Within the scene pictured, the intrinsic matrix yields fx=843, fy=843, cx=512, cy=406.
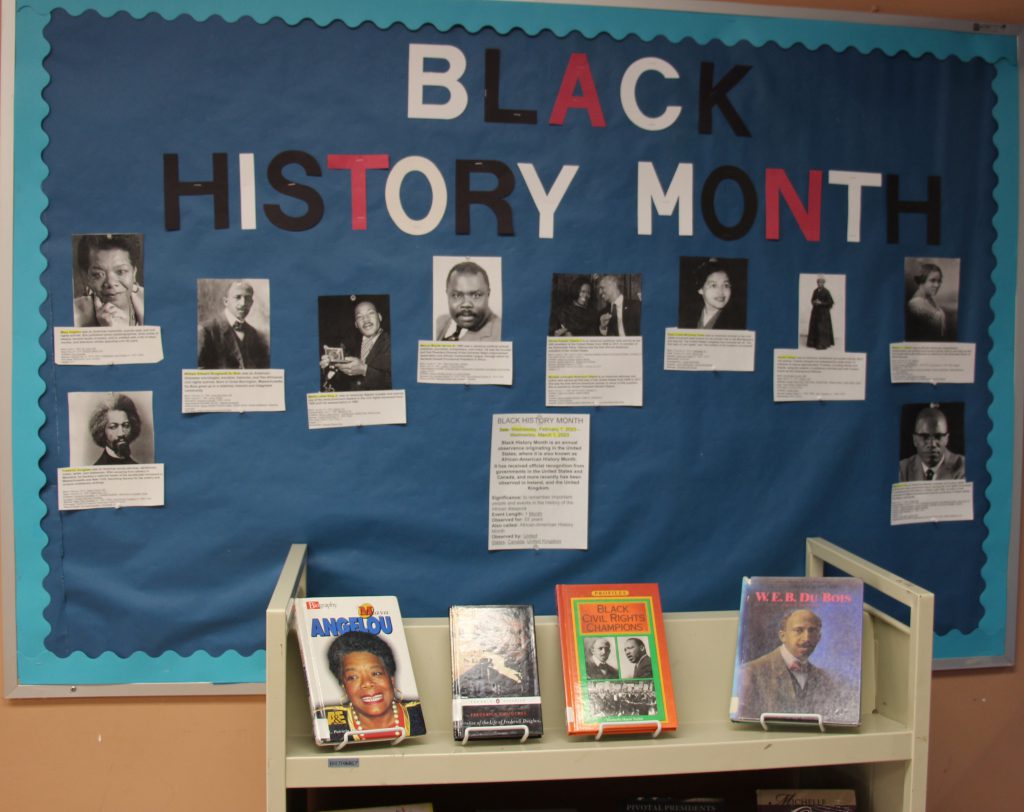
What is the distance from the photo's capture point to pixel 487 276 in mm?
1836

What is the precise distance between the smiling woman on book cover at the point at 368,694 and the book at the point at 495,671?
9 centimetres

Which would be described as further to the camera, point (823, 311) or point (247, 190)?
point (823, 311)

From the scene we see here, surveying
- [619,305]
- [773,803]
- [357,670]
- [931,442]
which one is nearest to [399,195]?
[619,305]

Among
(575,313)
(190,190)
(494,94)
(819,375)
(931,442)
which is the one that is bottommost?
(931,442)

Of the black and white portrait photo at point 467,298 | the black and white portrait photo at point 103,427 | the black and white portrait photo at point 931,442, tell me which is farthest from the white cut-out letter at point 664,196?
the black and white portrait photo at point 103,427

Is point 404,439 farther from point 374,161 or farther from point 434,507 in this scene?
point 374,161

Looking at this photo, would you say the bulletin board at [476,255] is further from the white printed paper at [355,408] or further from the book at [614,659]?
the book at [614,659]

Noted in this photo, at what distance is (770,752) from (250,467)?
1.17 m

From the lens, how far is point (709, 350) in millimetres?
1897

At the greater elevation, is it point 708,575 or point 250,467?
point 250,467

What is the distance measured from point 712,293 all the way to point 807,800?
1.08 metres

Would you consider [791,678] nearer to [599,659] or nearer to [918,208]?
[599,659]

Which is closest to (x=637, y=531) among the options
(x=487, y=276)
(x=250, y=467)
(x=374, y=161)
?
(x=487, y=276)

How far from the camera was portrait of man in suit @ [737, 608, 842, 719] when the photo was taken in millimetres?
1595
